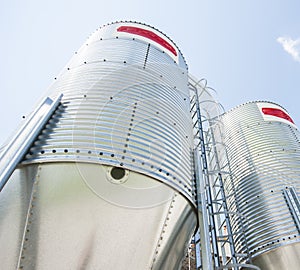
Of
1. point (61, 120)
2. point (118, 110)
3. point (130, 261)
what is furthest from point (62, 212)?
point (118, 110)

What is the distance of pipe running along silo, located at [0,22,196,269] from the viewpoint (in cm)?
247

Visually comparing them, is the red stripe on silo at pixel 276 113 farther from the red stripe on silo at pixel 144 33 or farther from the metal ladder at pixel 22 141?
the metal ladder at pixel 22 141

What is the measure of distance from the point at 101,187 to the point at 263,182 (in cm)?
410

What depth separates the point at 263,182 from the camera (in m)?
5.58

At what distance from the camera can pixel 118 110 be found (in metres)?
3.24

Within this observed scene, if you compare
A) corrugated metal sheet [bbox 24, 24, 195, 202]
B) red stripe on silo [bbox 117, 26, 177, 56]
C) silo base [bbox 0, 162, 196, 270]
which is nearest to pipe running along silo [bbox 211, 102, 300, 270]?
corrugated metal sheet [bbox 24, 24, 195, 202]

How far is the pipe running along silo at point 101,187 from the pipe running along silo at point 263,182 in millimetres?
1873

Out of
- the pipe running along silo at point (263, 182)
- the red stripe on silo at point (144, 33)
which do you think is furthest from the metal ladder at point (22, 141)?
the pipe running along silo at point (263, 182)

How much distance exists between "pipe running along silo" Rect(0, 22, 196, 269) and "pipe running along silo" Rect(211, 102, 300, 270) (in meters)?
1.87

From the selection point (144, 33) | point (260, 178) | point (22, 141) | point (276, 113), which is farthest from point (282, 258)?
point (144, 33)

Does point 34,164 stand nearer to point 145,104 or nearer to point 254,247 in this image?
point 145,104

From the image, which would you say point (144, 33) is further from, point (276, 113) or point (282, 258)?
point (282, 258)

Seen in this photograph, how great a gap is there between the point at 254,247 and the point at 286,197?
1.13 metres

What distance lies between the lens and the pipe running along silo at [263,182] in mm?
4715
